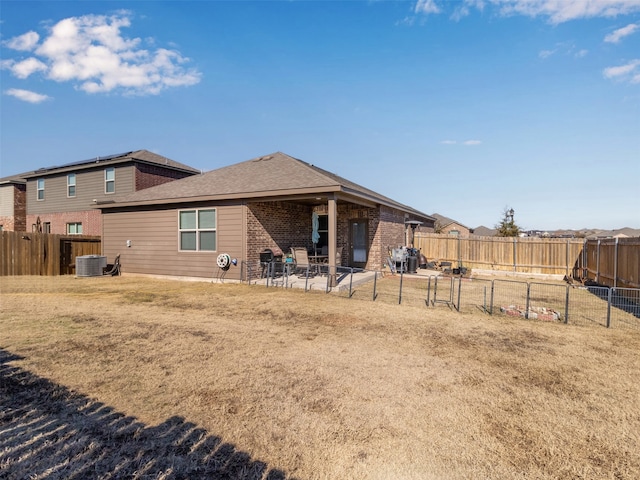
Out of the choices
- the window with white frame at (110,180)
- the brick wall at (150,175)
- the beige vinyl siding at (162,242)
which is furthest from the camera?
the window with white frame at (110,180)

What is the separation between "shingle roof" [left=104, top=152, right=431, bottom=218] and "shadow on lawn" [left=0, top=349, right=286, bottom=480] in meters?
8.09

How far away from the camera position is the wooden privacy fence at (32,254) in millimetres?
13977

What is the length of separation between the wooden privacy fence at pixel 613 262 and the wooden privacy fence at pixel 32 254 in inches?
824

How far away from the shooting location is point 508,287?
41.2 ft

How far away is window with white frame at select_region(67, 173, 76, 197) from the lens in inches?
776

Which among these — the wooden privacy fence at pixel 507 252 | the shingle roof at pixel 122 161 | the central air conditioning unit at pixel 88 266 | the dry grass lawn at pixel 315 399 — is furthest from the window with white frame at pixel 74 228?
the wooden privacy fence at pixel 507 252

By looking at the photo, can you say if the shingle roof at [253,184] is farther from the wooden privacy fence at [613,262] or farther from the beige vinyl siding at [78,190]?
the wooden privacy fence at [613,262]

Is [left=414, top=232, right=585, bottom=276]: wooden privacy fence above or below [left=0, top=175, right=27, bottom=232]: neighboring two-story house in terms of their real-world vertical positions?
below

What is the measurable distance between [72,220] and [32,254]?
6.34 meters

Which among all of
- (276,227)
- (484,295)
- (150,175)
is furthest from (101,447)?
(150,175)

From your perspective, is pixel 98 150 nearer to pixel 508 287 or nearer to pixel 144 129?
pixel 144 129

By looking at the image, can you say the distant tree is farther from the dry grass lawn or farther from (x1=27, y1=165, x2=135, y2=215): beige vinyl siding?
(x1=27, y1=165, x2=135, y2=215): beige vinyl siding

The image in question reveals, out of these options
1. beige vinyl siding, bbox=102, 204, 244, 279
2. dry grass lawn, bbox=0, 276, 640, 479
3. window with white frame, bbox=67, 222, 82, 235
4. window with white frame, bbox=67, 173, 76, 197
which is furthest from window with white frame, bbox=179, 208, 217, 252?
window with white frame, bbox=67, 173, 76, 197

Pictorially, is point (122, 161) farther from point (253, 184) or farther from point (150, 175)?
point (253, 184)
